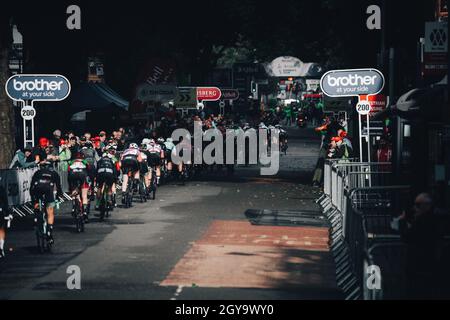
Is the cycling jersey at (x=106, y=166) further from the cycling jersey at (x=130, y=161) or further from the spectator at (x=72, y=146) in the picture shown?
the spectator at (x=72, y=146)

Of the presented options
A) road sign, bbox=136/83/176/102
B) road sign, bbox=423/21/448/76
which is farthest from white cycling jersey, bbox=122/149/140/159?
road sign, bbox=136/83/176/102

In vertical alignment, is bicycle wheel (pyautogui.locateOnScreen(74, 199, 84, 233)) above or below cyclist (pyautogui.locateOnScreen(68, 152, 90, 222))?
below

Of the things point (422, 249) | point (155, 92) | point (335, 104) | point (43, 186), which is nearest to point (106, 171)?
point (43, 186)

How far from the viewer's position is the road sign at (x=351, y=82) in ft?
81.4

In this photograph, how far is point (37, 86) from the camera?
27.3 m

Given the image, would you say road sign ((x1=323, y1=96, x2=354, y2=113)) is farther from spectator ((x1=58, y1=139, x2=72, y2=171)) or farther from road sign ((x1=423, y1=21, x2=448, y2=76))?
road sign ((x1=423, y1=21, x2=448, y2=76))

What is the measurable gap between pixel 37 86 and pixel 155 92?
1496 cm

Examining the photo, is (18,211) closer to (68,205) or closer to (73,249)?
(68,205)

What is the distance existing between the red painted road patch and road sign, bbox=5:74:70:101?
618 centimetres

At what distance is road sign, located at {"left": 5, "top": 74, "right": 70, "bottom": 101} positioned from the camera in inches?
1066

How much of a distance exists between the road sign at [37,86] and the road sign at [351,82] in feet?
20.9
